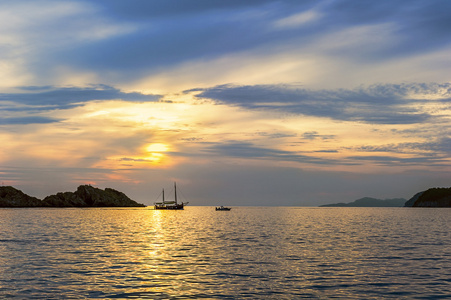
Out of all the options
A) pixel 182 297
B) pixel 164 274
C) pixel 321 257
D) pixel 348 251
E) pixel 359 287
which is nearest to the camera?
pixel 182 297

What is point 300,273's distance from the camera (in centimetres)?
3812

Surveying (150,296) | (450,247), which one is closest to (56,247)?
(150,296)

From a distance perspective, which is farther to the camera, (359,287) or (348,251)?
(348,251)

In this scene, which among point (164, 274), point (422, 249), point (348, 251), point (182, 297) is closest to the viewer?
point (182, 297)

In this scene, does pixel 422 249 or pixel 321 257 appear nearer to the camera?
pixel 321 257

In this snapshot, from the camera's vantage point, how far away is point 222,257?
49.1 metres

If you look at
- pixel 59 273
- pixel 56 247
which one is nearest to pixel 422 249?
pixel 59 273

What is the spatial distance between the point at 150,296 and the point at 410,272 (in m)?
24.1

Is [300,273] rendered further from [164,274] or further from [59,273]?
[59,273]

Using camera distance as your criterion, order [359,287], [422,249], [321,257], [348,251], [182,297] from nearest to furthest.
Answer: [182,297] < [359,287] < [321,257] < [348,251] < [422,249]

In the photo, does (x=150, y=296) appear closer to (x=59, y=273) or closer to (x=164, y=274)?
(x=164, y=274)

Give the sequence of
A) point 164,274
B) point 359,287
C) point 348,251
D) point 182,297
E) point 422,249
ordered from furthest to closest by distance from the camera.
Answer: point 422,249 → point 348,251 → point 164,274 → point 359,287 → point 182,297

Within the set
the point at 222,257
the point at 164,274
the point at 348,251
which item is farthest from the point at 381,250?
the point at 164,274

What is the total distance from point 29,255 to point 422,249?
5046 centimetres
